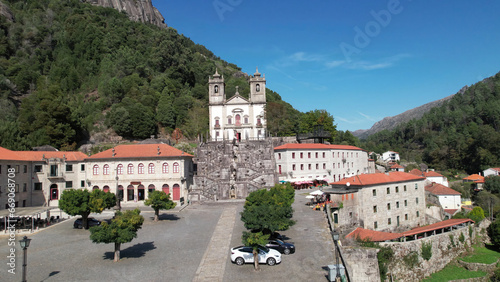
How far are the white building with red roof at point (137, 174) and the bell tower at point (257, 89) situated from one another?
2090 cm

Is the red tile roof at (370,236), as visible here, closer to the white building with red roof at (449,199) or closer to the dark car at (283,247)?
the dark car at (283,247)

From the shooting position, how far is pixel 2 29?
80.2 meters

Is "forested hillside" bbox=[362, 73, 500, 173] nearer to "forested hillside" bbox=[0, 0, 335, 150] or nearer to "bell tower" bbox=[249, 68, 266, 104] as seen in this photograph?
"forested hillside" bbox=[0, 0, 335, 150]

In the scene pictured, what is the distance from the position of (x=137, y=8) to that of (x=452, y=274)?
14203 centimetres

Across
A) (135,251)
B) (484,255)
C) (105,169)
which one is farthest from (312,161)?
(135,251)

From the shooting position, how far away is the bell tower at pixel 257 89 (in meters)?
58.0

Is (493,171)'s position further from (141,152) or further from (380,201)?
(141,152)

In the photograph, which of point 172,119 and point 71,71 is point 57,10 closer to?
point 71,71

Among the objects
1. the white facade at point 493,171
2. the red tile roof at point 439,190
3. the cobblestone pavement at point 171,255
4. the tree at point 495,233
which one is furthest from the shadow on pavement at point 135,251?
the white facade at point 493,171

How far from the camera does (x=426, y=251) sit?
29094mm

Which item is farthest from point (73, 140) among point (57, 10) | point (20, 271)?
point (57, 10)

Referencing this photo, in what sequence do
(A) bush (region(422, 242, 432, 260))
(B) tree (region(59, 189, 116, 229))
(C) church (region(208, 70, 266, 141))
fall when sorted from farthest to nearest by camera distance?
(C) church (region(208, 70, 266, 141)) < (A) bush (region(422, 242, 432, 260)) < (B) tree (region(59, 189, 116, 229))

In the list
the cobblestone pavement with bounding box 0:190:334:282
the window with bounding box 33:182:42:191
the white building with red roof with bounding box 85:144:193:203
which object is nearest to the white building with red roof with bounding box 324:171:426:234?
the cobblestone pavement with bounding box 0:190:334:282

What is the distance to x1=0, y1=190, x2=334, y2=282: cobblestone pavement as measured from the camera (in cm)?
1758
